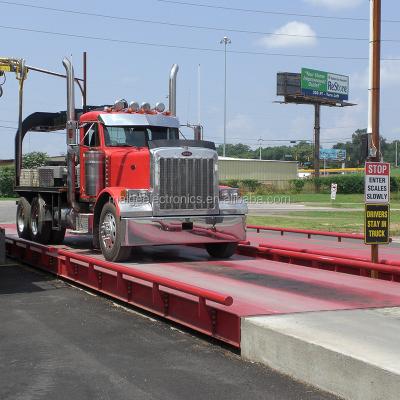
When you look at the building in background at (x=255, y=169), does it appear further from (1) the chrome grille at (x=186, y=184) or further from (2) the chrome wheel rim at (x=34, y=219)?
(1) the chrome grille at (x=186, y=184)

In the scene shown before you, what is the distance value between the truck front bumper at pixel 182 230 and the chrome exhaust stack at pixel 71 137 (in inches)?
98.1

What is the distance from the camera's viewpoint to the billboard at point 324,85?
81875 mm

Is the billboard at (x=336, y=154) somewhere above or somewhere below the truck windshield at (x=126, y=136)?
above

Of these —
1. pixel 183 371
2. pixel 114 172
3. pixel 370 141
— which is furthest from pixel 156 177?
pixel 183 371

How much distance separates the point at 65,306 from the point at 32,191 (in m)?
6.76

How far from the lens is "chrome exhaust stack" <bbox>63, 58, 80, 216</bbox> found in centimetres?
1216

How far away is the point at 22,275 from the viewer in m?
11.6

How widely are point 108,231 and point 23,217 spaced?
533cm

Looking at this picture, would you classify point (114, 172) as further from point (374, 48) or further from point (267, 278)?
point (374, 48)

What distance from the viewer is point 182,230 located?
11.0 meters

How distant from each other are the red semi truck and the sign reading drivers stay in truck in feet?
8.21

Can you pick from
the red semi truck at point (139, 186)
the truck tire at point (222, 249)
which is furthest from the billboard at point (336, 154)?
the truck tire at point (222, 249)

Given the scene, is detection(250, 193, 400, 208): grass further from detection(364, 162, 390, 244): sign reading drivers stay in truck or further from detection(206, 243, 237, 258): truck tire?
detection(364, 162, 390, 244): sign reading drivers stay in truck

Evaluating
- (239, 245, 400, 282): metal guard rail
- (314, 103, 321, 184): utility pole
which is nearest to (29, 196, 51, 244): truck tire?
(239, 245, 400, 282): metal guard rail
